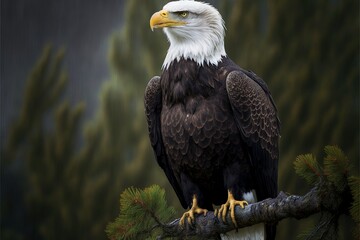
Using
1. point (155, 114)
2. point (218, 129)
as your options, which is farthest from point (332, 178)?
point (155, 114)

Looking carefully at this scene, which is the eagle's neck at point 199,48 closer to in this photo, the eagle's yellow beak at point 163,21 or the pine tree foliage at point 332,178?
the eagle's yellow beak at point 163,21

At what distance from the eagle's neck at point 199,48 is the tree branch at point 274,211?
65 centimetres

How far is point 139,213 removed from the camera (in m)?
2.50

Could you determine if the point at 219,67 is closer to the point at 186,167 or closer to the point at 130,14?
the point at 186,167

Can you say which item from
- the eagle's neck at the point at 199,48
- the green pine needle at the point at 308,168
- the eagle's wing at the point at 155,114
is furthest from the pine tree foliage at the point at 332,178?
the eagle's wing at the point at 155,114

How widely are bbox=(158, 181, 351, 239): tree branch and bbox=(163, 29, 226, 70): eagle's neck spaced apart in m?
0.65

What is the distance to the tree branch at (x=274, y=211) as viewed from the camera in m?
2.12

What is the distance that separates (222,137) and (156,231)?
0.57m

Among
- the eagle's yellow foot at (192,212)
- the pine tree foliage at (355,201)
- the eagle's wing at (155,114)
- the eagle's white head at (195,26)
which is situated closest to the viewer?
the pine tree foliage at (355,201)

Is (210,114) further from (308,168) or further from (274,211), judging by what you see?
(308,168)

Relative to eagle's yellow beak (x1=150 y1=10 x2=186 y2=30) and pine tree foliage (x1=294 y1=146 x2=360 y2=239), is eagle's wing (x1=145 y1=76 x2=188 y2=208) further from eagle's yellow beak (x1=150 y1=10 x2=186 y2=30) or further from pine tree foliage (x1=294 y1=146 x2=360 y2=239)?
pine tree foliage (x1=294 y1=146 x2=360 y2=239)

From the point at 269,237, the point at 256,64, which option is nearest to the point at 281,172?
the point at 256,64

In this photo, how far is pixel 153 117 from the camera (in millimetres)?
3232

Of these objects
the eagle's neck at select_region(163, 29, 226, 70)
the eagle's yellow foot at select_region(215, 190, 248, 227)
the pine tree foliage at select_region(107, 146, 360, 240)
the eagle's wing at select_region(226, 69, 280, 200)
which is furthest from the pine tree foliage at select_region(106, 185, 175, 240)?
the eagle's neck at select_region(163, 29, 226, 70)
